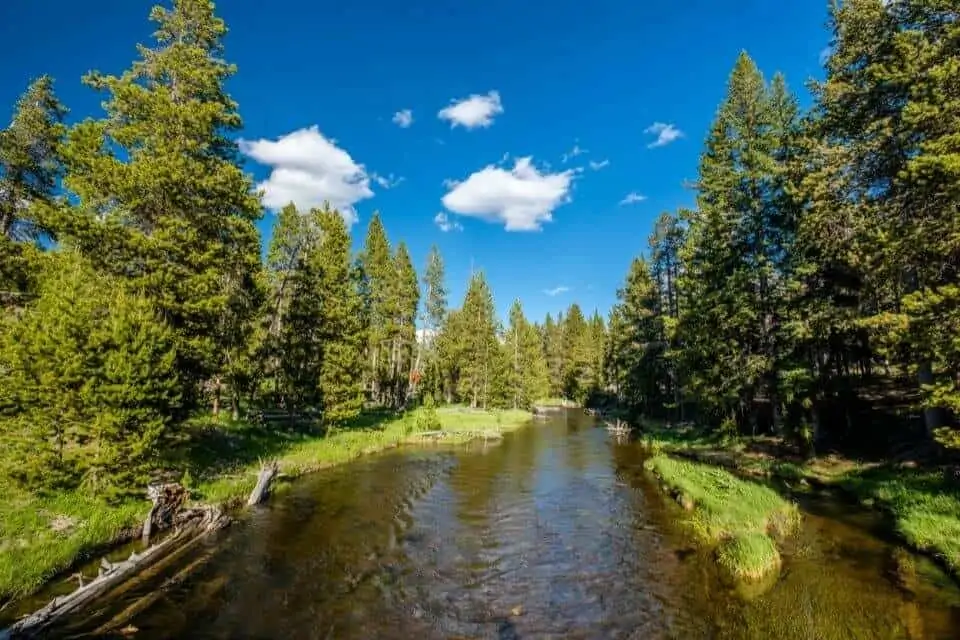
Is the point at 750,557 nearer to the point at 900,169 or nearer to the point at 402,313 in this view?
the point at 900,169

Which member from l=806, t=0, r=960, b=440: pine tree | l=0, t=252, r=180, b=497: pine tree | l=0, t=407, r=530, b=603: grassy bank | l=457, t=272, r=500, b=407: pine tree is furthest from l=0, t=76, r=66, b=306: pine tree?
l=457, t=272, r=500, b=407: pine tree

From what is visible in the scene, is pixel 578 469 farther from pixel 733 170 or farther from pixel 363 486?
pixel 733 170

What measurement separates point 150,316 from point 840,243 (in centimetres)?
2698

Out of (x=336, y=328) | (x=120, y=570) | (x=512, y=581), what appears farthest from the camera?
(x=336, y=328)

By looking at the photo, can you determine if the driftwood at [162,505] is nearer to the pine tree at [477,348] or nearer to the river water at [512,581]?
the river water at [512,581]

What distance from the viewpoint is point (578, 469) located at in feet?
95.9

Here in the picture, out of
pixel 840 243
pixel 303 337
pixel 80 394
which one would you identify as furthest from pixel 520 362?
pixel 80 394

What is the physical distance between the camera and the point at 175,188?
2069 centimetres

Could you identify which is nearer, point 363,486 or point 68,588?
point 68,588

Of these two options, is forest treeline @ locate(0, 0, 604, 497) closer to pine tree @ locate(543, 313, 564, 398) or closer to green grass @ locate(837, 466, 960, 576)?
green grass @ locate(837, 466, 960, 576)

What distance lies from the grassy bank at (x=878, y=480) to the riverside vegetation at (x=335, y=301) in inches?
4.8

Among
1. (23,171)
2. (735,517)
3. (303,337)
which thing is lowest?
(735,517)

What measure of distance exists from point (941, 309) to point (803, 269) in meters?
11.2

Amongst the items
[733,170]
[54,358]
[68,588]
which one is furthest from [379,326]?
[68,588]
